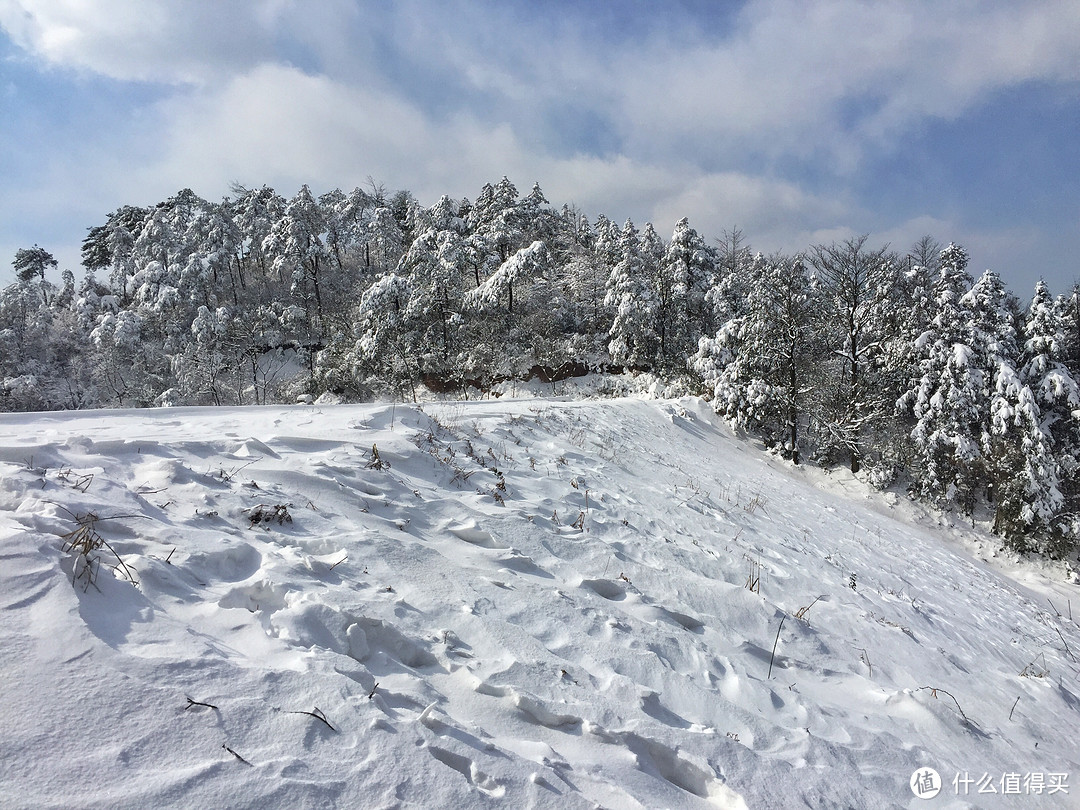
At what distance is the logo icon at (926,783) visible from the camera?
2951 millimetres

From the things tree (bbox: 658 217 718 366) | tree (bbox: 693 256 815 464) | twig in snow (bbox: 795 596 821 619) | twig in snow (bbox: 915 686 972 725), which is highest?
tree (bbox: 658 217 718 366)

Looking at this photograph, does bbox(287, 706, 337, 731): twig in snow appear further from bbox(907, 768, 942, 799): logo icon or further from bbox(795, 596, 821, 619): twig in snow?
bbox(795, 596, 821, 619): twig in snow

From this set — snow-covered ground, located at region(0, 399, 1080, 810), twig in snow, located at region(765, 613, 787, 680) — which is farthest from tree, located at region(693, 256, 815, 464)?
twig in snow, located at region(765, 613, 787, 680)

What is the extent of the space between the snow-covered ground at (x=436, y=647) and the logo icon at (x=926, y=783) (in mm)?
62

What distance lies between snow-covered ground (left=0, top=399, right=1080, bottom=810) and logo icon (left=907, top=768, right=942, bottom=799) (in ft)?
0.20

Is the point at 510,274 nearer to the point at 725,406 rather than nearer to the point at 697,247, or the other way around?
the point at 697,247

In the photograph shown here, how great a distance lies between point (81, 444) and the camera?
4.12 m

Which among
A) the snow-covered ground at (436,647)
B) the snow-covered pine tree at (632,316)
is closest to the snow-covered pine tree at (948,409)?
the snow-covered pine tree at (632,316)

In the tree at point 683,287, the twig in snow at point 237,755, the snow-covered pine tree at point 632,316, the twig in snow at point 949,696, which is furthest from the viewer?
the tree at point 683,287

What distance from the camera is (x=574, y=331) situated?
31.6 metres

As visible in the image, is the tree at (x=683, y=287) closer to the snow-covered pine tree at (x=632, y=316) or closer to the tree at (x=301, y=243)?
the snow-covered pine tree at (x=632, y=316)

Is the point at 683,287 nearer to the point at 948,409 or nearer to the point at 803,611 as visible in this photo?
the point at 948,409

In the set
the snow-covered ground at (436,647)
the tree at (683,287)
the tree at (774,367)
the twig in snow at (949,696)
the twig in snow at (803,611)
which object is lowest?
the twig in snow at (949,696)

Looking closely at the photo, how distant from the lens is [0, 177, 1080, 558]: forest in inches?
725
